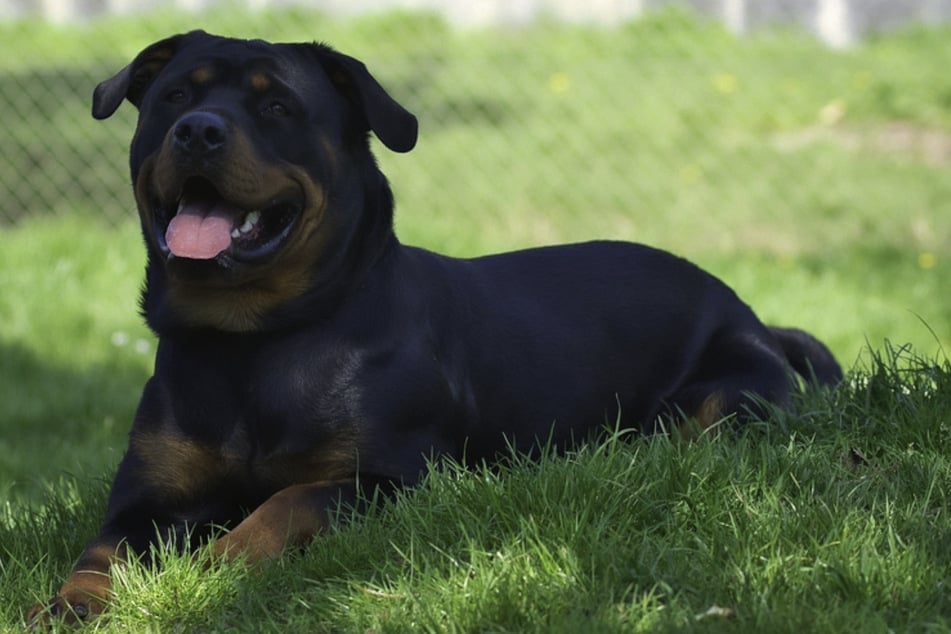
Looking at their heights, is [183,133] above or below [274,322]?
above

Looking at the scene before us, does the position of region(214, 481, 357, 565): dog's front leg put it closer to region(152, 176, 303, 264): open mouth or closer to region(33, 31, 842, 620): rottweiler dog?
region(33, 31, 842, 620): rottweiler dog

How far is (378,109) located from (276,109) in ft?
0.89

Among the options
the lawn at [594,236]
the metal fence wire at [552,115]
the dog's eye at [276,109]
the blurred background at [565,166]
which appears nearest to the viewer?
the lawn at [594,236]

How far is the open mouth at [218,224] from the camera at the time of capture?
11.8 ft

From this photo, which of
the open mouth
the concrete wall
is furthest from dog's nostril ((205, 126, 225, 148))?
the concrete wall

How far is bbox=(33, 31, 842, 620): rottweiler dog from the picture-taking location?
3555 millimetres

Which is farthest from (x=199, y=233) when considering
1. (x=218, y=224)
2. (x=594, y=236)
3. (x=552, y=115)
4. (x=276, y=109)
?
(x=552, y=115)

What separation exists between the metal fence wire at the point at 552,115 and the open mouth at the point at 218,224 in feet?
14.0

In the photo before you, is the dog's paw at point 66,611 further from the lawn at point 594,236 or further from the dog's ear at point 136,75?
the dog's ear at point 136,75

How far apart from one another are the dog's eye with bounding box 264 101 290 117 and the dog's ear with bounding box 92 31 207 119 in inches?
16.1

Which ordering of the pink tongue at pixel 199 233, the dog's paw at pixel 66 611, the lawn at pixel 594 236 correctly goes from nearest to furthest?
the lawn at pixel 594 236 → the dog's paw at pixel 66 611 → the pink tongue at pixel 199 233

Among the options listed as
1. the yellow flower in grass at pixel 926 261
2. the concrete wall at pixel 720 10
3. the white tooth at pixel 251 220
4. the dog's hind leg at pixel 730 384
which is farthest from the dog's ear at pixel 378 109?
the concrete wall at pixel 720 10

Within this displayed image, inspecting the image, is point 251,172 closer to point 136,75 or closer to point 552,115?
point 136,75

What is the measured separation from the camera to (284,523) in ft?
11.2
